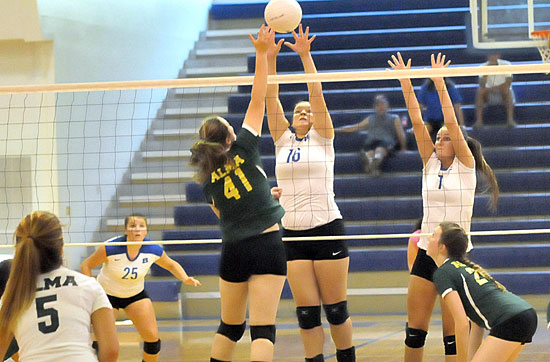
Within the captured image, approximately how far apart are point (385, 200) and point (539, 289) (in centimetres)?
194

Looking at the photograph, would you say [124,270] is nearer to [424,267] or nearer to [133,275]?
[133,275]

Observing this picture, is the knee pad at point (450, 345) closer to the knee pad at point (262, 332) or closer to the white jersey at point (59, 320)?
the knee pad at point (262, 332)

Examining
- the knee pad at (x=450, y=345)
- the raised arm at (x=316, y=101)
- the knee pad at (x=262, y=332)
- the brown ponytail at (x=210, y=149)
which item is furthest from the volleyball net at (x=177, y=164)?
the knee pad at (x=262, y=332)

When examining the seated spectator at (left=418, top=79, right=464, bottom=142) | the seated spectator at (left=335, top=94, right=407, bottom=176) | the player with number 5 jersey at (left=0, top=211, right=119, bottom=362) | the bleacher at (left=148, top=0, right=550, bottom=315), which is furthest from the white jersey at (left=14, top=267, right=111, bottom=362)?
the seated spectator at (left=335, top=94, right=407, bottom=176)

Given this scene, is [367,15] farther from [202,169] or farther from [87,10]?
[202,169]

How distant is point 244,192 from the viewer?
3.73 meters

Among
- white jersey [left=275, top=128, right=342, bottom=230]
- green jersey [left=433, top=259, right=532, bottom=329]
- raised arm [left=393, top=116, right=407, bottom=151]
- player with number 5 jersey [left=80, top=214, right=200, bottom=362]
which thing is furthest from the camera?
raised arm [left=393, top=116, right=407, bottom=151]

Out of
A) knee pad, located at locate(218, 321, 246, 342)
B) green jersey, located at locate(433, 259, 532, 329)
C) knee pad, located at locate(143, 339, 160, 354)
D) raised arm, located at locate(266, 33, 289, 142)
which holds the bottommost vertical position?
knee pad, located at locate(143, 339, 160, 354)

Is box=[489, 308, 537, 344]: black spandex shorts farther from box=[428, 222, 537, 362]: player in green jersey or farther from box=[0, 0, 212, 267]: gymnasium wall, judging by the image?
box=[0, 0, 212, 267]: gymnasium wall

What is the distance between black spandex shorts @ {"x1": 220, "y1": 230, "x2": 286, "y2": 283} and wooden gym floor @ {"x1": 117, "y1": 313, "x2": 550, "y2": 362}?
229 cm

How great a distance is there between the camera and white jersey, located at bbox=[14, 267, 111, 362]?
2.84 metres

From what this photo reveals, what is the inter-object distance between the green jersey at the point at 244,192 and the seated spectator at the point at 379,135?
5.67m

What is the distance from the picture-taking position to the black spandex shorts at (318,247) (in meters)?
4.52

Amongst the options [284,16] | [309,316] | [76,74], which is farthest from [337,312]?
[76,74]
